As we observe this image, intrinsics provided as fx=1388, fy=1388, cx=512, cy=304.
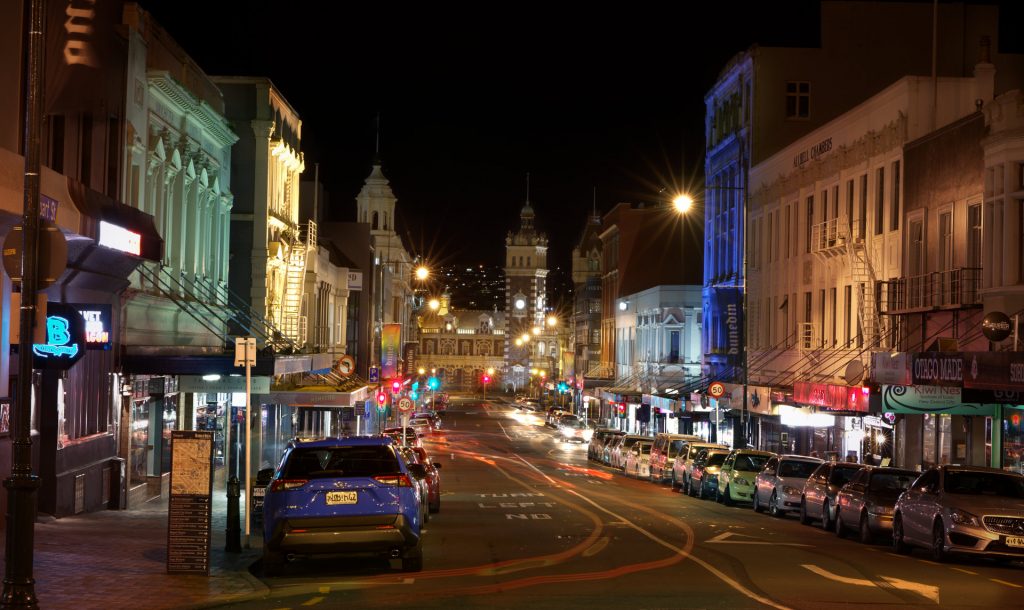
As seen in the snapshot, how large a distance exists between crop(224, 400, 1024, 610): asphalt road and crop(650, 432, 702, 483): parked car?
36.1 ft

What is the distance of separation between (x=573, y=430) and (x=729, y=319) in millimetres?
35386

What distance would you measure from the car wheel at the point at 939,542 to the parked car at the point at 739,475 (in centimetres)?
1221

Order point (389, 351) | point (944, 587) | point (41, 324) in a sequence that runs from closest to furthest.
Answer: point (41, 324)
point (944, 587)
point (389, 351)

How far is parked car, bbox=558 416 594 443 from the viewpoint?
7936 centimetres

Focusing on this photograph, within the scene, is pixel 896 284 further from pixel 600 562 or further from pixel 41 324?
pixel 41 324

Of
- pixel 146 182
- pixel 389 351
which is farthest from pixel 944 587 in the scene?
pixel 389 351

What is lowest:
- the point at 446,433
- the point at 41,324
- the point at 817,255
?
the point at 446,433

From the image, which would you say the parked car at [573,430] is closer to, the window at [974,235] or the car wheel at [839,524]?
the window at [974,235]

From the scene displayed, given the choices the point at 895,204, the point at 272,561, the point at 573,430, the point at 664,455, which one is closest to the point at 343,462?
the point at 272,561

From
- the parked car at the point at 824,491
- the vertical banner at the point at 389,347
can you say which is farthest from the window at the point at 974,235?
the vertical banner at the point at 389,347

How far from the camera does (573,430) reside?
8881 centimetres

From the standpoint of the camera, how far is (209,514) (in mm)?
16750

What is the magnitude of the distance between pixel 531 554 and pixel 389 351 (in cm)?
5868

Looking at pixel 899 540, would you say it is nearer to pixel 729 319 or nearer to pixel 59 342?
pixel 59 342
